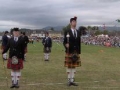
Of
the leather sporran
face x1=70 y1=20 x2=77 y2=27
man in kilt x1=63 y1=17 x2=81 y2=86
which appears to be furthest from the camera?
man in kilt x1=63 y1=17 x2=81 y2=86

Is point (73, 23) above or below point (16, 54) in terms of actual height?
above


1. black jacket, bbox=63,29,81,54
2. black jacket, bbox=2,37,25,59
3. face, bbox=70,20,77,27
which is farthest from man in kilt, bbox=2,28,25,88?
face, bbox=70,20,77,27

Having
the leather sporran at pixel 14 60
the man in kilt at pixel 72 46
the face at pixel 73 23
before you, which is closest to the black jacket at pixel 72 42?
the man in kilt at pixel 72 46

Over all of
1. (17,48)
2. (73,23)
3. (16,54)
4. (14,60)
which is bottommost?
(14,60)

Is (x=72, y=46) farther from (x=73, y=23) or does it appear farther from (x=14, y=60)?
(x=14, y=60)

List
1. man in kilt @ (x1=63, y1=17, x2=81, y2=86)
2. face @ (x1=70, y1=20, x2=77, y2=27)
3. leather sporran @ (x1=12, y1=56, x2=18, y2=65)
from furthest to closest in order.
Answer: man in kilt @ (x1=63, y1=17, x2=81, y2=86) < face @ (x1=70, y1=20, x2=77, y2=27) < leather sporran @ (x1=12, y1=56, x2=18, y2=65)

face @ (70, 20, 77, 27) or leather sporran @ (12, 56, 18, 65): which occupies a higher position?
face @ (70, 20, 77, 27)

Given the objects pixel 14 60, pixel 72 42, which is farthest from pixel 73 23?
pixel 14 60

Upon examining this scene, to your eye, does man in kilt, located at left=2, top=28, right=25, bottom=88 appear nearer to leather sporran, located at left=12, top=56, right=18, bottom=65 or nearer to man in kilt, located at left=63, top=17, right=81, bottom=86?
leather sporran, located at left=12, top=56, right=18, bottom=65

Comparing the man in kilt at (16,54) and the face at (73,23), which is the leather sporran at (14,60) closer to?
the man in kilt at (16,54)

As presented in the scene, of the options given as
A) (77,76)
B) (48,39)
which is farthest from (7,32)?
(77,76)

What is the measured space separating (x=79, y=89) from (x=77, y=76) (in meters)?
2.78

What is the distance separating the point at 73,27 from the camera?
9.52 m

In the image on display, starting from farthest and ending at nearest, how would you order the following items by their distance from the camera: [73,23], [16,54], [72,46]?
[72,46], [73,23], [16,54]
